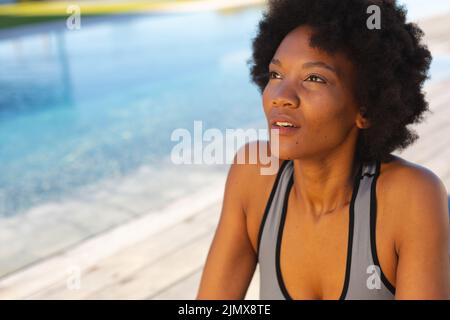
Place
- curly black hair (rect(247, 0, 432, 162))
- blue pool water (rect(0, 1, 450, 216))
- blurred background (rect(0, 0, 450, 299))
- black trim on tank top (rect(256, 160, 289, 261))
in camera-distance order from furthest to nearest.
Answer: blue pool water (rect(0, 1, 450, 216)) < blurred background (rect(0, 0, 450, 299)) < black trim on tank top (rect(256, 160, 289, 261)) < curly black hair (rect(247, 0, 432, 162))

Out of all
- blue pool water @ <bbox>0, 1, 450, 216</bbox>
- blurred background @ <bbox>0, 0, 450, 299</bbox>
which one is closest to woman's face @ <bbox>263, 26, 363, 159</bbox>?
blurred background @ <bbox>0, 0, 450, 299</bbox>

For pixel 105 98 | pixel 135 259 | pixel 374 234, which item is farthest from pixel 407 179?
pixel 105 98

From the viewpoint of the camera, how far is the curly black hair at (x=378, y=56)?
4.70ft

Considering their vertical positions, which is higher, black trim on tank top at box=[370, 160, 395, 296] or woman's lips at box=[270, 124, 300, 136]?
woman's lips at box=[270, 124, 300, 136]

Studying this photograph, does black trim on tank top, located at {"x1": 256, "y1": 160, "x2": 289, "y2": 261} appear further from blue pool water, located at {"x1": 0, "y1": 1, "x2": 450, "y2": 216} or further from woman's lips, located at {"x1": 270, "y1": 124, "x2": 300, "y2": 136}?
blue pool water, located at {"x1": 0, "y1": 1, "x2": 450, "y2": 216}

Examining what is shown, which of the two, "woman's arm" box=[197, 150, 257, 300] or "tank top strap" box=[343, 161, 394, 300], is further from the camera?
"woman's arm" box=[197, 150, 257, 300]

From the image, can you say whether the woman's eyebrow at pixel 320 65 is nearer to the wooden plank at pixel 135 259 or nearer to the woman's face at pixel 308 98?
the woman's face at pixel 308 98

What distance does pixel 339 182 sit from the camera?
1.56 metres

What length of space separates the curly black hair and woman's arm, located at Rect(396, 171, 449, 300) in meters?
0.14

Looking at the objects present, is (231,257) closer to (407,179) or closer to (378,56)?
(407,179)

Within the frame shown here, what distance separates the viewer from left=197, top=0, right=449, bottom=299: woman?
1.41 metres

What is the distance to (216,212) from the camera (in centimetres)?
360

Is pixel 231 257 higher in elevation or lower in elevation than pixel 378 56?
lower

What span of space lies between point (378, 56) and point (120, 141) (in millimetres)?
5333
